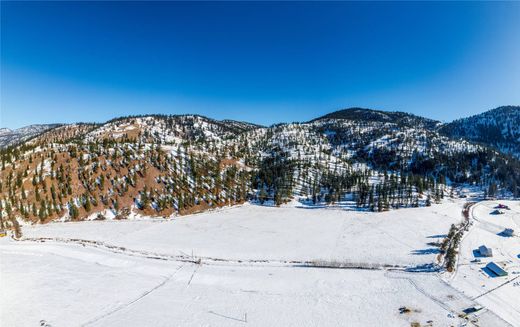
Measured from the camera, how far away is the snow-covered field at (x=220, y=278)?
2961 cm

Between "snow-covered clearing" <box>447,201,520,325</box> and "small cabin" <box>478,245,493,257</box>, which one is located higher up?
"small cabin" <box>478,245,493,257</box>

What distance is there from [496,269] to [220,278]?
43.1m

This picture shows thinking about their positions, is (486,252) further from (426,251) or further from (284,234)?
(284,234)

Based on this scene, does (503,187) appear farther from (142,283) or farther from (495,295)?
(142,283)

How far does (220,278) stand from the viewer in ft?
127

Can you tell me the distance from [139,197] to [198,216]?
2103 cm

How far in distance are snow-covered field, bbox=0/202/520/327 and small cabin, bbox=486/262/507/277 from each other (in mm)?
6967

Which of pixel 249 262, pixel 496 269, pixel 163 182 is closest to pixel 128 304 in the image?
pixel 249 262

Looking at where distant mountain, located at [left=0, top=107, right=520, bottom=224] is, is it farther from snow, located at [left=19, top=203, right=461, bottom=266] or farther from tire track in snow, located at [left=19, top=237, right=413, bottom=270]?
tire track in snow, located at [left=19, top=237, right=413, bottom=270]

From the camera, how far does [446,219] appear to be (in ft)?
243

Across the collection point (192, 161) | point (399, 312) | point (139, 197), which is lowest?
point (399, 312)

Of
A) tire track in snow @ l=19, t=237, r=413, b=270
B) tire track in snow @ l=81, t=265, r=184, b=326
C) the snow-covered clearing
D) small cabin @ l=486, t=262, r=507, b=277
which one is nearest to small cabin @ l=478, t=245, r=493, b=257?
the snow-covered clearing

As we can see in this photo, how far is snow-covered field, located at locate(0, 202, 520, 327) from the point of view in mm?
29609

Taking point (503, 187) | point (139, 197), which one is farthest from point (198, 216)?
point (503, 187)
